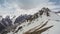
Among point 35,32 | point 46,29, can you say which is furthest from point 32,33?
point 46,29

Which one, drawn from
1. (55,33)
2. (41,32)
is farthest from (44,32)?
(55,33)

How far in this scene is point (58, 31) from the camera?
110 feet

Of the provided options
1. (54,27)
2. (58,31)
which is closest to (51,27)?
(54,27)

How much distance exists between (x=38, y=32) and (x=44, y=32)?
1.69m

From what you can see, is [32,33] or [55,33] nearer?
[55,33]

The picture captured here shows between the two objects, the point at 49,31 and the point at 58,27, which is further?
the point at 58,27

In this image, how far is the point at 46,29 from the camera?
35656 millimetres

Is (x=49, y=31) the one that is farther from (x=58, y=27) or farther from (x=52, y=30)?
(x=58, y=27)

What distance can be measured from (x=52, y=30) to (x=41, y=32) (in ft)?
7.77

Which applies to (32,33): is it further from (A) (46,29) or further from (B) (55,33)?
(B) (55,33)

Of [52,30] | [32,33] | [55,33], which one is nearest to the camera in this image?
[55,33]

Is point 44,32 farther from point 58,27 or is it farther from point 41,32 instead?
point 58,27

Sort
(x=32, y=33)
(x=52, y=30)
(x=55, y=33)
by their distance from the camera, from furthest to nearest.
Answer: (x=32, y=33) < (x=52, y=30) < (x=55, y=33)

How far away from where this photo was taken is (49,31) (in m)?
33.4
